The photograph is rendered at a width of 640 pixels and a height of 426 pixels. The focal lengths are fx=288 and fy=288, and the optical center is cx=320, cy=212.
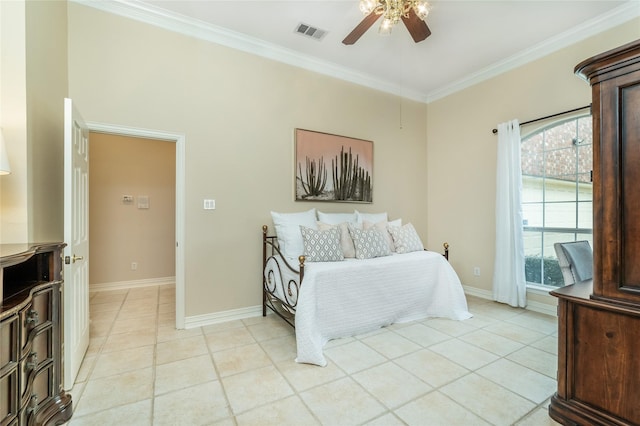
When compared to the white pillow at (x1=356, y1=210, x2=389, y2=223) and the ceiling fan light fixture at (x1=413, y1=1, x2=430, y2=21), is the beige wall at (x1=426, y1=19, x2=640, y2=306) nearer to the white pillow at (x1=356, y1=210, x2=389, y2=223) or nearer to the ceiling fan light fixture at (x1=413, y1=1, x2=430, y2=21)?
the white pillow at (x1=356, y1=210, x2=389, y2=223)

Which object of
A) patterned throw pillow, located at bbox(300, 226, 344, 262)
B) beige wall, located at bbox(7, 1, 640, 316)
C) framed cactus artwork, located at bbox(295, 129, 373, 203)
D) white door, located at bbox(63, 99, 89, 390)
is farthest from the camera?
framed cactus artwork, located at bbox(295, 129, 373, 203)

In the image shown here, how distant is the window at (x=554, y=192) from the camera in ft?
10.1

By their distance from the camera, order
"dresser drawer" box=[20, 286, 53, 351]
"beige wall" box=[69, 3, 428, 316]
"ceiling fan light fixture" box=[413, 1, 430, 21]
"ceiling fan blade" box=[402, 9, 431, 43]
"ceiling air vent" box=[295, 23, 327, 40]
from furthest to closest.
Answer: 1. "ceiling air vent" box=[295, 23, 327, 40]
2. "beige wall" box=[69, 3, 428, 316]
3. "ceiling fan blade" box=[402, 9, 431, 43]
4. "ceiling fan light fixture" box=[413, 1, 430, 21]
5. "dresser drawer" box=[20, 286, 53, 351]

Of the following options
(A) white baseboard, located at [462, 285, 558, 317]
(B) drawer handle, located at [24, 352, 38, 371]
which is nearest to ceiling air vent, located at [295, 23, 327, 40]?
(B) drawer handle, located at [24, 352, 38, 371]

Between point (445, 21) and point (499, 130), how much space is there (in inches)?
60.6

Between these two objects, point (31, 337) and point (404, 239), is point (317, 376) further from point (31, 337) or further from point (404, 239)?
point (404, 239)

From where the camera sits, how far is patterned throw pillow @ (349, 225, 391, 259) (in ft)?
10.1

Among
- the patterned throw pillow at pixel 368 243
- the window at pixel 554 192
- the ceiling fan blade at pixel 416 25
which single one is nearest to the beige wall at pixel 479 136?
the window at pixel 554 192

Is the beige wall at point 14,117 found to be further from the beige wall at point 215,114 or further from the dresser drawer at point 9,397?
the dresser drawer at point 9,397

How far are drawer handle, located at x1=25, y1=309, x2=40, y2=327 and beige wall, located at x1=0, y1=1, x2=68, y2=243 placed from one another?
658 millimetres

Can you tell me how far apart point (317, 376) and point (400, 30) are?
3.35 meters

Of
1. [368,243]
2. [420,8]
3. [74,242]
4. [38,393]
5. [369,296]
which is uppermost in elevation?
[420,8]

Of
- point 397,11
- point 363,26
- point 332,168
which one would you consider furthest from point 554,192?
point 363,26

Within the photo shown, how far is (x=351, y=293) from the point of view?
262 cm
